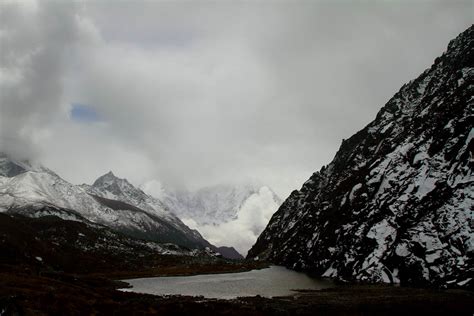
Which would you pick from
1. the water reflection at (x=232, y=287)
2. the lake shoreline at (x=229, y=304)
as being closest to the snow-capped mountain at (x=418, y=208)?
the water reflection at (x=232, y=287)

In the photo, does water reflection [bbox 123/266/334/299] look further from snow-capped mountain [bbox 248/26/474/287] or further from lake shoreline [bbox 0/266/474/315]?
lake shoreline [bbox 0/266/474/315]

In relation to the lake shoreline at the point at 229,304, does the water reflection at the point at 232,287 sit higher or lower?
Result: higher

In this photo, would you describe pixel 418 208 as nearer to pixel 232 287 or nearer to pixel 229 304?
pixel 232 287

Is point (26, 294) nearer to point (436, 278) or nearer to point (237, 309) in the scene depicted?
point (237, 309)

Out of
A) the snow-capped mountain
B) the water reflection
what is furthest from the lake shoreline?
the snow-capped mountain

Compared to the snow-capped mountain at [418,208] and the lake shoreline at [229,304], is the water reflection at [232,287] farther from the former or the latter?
the lake shoreline at [229,304]

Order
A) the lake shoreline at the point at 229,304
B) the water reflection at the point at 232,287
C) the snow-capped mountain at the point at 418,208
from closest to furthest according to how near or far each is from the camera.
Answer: the lake shoreline at the point at 229,304
the water reflection at the point at 232,287
the snow-capped mountain at the point at 418,208

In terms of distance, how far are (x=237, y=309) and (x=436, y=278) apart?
58.9 m

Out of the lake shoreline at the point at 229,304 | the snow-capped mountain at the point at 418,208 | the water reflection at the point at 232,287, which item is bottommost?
the lake shoreline at the point at 229,304

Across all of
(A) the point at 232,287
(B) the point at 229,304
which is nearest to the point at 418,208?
(A) the point at 232,287

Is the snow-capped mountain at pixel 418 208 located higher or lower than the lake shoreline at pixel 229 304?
higher

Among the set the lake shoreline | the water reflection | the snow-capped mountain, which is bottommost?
the lake shoreline

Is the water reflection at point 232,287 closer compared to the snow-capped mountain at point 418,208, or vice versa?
the water reflection at point 232,287

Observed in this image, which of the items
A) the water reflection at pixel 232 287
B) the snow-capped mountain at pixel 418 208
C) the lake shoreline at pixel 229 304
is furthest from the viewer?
the snow-capped mountain at pixel 418 208
